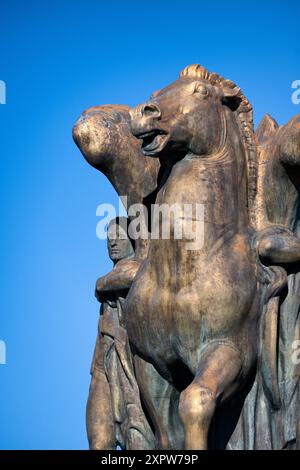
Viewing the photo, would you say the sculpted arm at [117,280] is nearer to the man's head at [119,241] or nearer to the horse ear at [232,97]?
the man's head at [119,241]

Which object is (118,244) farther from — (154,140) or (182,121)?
(182,121)

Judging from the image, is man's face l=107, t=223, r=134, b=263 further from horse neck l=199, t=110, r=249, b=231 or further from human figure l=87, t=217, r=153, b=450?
horse neck l=199, t=110, r=249, b=231

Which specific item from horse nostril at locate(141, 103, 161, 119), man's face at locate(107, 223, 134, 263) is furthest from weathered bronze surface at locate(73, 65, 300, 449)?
man's face at locate(107, 223, 134, 263)

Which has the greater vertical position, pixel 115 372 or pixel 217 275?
pixel 217 275

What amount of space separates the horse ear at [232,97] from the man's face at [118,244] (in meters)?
1.36

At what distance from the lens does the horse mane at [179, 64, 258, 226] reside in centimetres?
1215

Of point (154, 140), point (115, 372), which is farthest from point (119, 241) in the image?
point (154, 140)

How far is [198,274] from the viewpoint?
11648 millimetres

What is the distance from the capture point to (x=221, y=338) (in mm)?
11648

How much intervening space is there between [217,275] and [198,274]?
132 millimetres

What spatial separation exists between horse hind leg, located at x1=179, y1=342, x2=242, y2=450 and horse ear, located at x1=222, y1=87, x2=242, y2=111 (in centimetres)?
176

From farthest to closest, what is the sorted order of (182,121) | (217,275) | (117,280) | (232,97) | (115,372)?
1. (115,372)
2. (117,280)
3. (232,97)
4. (182,121)
5. (217,275)
